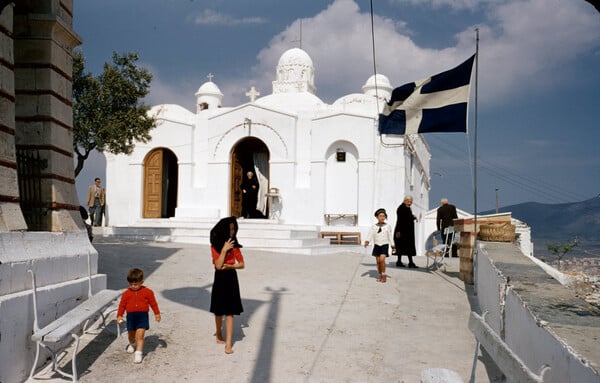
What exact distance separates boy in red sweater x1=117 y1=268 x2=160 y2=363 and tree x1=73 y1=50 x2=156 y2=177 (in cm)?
844

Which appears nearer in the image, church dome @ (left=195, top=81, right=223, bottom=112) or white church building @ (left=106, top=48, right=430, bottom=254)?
white church building @ (left=106, top=48, right=430, bottom=254)

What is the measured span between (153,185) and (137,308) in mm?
15506

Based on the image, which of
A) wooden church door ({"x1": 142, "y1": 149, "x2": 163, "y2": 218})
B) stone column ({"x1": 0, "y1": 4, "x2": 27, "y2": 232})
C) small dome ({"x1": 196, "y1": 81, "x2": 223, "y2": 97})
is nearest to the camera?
stone column ({"x1": 0, "y1": 4, "x2": 27, "y2": 232})

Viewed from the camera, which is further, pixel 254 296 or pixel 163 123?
pixel 163 123

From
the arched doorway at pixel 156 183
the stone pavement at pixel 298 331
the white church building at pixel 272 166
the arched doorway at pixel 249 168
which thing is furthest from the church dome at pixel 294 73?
the stone pavement at pixel 298 331

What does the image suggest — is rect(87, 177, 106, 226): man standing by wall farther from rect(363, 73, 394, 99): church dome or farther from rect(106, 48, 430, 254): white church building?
rect(363, 73, 394, 99): church dome

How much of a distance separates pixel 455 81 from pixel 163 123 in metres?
13.5

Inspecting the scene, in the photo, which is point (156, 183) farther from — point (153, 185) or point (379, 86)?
point (379, 86)

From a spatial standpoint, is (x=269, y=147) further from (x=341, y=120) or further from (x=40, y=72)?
(x=40, y=72)

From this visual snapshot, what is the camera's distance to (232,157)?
19781mm

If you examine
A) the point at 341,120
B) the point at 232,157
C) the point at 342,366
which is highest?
the point at 341,120

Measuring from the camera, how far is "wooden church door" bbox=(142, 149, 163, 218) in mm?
20312

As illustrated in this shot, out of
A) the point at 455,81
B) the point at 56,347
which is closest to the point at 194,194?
the point at 455,81

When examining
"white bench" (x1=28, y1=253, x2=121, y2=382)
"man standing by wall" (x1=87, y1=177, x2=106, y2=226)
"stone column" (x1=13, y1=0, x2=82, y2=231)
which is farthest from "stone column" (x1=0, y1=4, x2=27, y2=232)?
"man standing by wall" (x1=87, y1=177, x2=106, y2=226)
